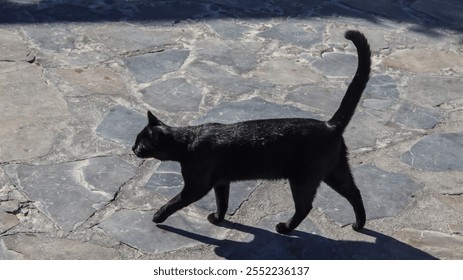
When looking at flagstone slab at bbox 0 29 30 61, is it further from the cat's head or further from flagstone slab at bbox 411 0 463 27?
flagstone slab at bbox 411 0 463 27

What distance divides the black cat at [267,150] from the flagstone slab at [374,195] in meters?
0.37

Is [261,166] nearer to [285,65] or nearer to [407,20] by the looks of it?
[285,65]

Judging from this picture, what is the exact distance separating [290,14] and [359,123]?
1.84 meters

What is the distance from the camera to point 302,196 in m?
4.05

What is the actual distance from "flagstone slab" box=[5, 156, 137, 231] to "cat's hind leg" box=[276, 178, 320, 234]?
3.33 feet

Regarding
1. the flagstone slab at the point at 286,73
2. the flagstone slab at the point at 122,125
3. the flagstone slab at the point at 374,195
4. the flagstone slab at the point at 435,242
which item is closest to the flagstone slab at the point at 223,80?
the flagstone slab at the point at 286,73

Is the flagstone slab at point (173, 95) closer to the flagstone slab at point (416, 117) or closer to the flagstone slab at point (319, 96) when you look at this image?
the flagstone slab at point (319, 96)

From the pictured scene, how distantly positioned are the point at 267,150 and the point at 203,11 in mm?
3047

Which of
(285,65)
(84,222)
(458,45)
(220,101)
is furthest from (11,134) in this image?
(458,45)

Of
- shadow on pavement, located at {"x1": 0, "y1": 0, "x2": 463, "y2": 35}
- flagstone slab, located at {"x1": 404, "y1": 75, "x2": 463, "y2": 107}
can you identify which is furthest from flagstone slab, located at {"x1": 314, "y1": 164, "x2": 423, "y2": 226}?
shadow on pavement, located at {"x1": 0, "y1": 0, "x2": 463, "y2": 35}

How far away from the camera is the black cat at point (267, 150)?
13.1 feet

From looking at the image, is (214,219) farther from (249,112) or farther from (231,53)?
(231,53)

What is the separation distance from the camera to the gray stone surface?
5742mm

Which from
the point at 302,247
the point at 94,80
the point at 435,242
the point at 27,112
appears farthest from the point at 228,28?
the point at 435,242
